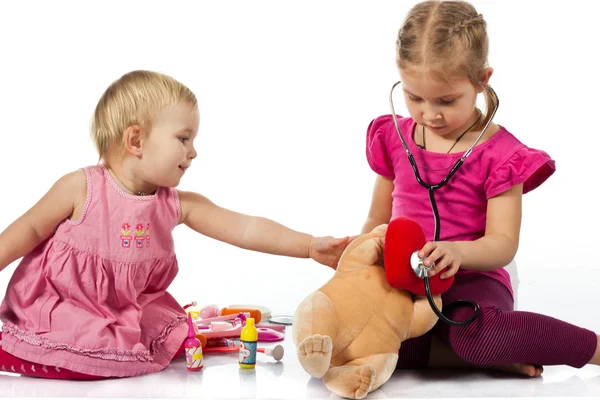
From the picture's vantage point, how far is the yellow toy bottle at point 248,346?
1935 millimetres

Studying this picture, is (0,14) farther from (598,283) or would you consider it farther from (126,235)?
(598,283)

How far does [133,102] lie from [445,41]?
26.0 inches

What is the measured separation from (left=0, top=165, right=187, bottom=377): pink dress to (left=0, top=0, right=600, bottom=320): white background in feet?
5.74

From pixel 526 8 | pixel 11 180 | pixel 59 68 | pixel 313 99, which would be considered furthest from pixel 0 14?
pixel 526 8

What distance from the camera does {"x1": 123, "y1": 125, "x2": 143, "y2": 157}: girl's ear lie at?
1.93 m

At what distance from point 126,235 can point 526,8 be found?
2621mm

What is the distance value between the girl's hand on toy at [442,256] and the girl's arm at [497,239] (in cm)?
4

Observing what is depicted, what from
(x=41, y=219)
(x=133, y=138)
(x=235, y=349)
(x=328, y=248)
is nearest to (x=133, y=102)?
(x=133, y=138)

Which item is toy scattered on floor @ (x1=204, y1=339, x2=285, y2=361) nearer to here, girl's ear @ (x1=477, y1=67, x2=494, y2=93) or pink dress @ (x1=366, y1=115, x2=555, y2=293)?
pink dress @ (x1=366, y1=115, x2=555, y2=293)

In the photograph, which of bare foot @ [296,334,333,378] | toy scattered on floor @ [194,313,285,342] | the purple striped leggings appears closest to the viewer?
bare foot @ [296,334,333,378]

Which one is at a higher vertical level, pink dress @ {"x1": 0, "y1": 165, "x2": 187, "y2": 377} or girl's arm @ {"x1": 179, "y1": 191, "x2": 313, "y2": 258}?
girl's arm @ {"x1": 179, "y1": 191, "x2": 313, "y2": 258}

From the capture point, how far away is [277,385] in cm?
184

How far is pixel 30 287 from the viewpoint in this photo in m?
1.92

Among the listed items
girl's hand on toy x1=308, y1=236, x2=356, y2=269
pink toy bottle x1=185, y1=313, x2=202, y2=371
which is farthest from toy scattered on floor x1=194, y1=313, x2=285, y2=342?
girl's hand on toy x1=308, y1=236, x2=356, y2=269
